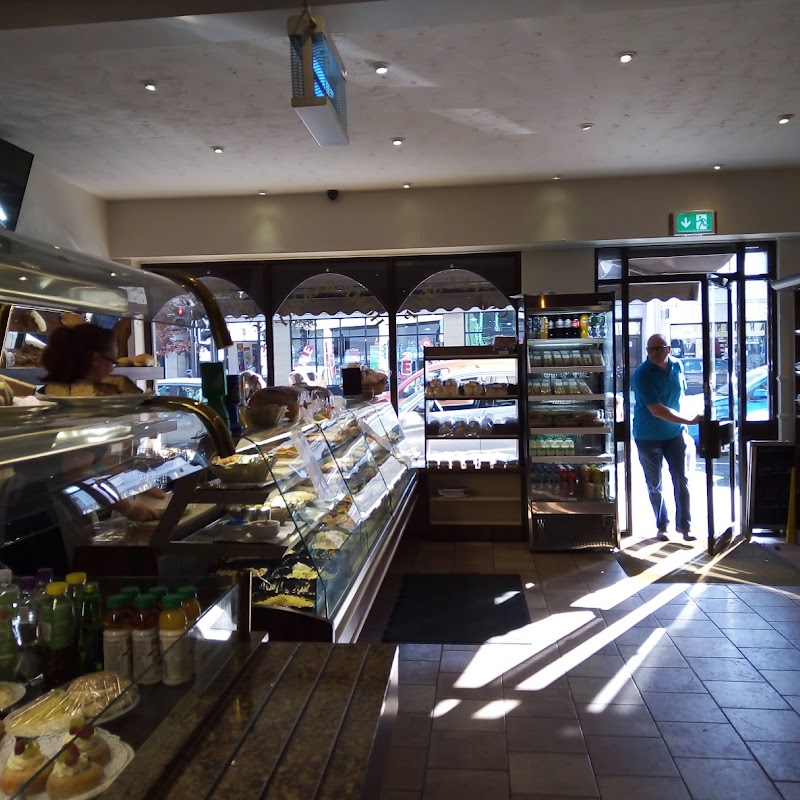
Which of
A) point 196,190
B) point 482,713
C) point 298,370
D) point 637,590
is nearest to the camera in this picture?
point 482,713

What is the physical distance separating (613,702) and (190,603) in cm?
251

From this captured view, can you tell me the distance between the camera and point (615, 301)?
23.7ft

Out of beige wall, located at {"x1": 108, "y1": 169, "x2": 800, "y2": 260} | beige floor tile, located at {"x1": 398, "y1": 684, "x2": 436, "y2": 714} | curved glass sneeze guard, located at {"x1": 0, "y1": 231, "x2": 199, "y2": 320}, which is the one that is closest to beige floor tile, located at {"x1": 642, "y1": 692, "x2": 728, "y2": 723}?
beige floor tile, located at {"x1": 398, "y1": 684, "x2": 436, "y2": 714}

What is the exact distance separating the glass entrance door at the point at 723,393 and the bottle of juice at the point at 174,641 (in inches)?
209

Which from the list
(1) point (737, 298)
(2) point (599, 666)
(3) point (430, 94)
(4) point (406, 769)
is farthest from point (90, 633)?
(1) point (737, 298)

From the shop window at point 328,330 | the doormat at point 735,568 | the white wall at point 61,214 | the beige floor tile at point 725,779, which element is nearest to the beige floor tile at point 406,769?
the beige floor tile at point 725,779

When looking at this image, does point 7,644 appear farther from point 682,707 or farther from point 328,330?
point 328,330

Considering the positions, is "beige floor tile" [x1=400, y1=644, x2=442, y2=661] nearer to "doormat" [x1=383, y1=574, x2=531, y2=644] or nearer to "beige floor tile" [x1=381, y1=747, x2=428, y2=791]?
"doormat" [x1=383, y1=574, x2=531, y2=644]

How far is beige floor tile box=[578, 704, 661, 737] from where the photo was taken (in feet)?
11.0

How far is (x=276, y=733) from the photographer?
179 cm

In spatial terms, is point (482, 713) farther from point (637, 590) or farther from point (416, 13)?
point (416, 13)

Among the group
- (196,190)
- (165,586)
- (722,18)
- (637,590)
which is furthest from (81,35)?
(637,590)

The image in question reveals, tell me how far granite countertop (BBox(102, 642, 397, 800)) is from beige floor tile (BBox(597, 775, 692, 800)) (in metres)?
1.31

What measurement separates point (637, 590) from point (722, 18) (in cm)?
388
